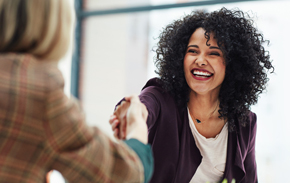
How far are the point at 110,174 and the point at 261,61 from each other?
129 centimetres

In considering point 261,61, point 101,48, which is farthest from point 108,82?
point 261,61

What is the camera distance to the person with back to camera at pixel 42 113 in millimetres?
738

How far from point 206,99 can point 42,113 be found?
1168 millimetres

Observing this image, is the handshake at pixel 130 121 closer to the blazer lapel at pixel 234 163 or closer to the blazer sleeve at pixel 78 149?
the blazer sleeve at pixel 78 149

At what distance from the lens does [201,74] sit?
1641 mm

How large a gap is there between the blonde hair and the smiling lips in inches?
37.9

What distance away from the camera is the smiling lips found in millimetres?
1637

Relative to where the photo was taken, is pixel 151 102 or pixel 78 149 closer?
pixel 78 149

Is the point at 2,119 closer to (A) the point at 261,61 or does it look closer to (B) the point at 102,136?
(B) the point at 102,136

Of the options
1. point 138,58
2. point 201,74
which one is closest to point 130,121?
point 201,74

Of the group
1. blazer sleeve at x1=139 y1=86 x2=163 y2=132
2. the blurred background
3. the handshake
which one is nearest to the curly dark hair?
blazer sleeve at x1=139 y1=86 x2=163 y2=132

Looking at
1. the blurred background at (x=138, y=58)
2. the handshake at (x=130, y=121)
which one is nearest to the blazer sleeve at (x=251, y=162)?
the handshake at (x=130, y=121)

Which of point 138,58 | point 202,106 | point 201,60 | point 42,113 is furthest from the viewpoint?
point 138,58

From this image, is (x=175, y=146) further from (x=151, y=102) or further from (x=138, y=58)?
(x=138, y=58)
